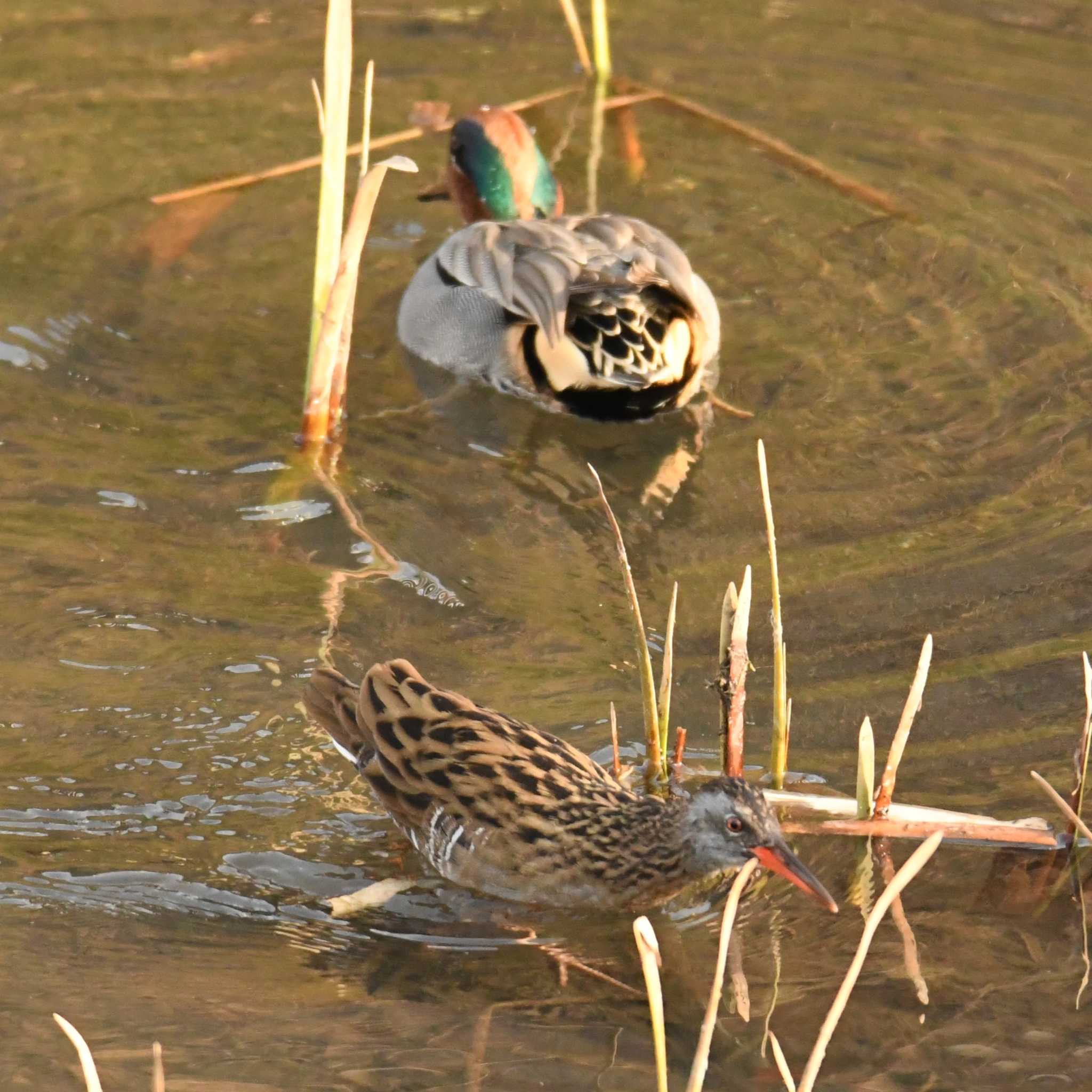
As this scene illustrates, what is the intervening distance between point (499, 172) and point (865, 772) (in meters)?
5.02

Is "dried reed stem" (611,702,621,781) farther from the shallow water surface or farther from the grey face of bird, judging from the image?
the grey face of bird

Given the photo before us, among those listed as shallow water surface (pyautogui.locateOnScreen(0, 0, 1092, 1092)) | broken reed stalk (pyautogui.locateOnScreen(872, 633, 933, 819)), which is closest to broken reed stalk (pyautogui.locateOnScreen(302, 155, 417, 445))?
shallow water surface (pyautogui.locateOnScreen(0, 0, 1092, 1092))

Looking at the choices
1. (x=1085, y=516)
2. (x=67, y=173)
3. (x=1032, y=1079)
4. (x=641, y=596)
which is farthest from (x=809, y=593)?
(x=67, y=173)

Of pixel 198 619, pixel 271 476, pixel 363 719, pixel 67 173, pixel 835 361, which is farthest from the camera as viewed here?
pixel 67 173

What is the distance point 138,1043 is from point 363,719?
1.23 meters

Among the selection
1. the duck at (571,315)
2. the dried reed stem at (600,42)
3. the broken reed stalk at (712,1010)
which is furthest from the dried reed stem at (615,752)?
the dried reed stem at (600,42)

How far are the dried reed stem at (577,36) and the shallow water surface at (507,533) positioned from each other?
156mm

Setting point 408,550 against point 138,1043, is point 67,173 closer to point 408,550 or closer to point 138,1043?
point 408,550

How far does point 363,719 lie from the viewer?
17.0 ft

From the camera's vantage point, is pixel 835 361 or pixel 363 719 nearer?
pixel 363 719

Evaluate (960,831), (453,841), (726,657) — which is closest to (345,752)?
(453,841)

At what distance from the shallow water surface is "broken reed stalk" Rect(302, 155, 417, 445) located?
213mm

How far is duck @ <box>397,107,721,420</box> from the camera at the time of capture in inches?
301

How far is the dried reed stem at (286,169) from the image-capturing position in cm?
929
